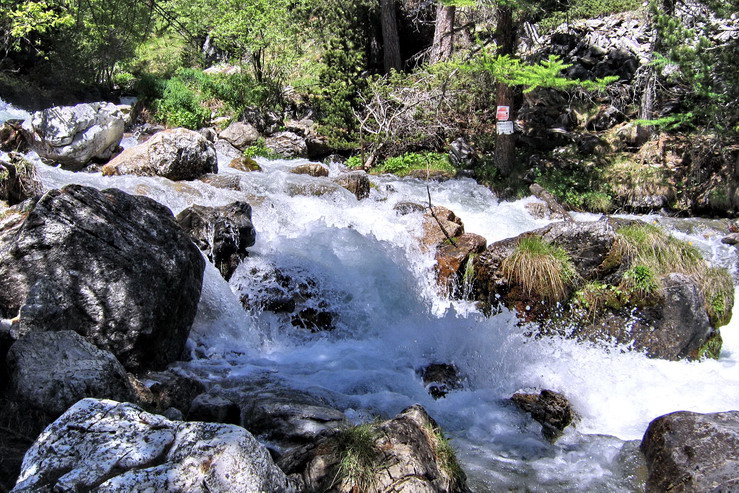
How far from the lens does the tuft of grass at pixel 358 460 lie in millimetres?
3471

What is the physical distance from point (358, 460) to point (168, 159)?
29.1 ft

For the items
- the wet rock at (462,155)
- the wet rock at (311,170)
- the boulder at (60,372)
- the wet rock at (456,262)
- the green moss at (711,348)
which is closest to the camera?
the boulder at (60,372)

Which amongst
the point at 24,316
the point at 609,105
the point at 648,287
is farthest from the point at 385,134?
the point at 24,316

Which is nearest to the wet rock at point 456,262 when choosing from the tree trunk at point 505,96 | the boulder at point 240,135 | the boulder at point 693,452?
the boulder at point 693,452

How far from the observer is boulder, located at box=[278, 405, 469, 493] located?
11.4ft

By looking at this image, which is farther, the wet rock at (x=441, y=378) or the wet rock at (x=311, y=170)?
the wet rock at (x=311, y=170)

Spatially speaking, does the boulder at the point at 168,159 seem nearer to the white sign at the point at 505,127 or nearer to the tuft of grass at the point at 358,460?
the white sign at the point at 505,127

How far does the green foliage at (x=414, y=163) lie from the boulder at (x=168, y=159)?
5.03 metres

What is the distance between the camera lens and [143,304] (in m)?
5.46

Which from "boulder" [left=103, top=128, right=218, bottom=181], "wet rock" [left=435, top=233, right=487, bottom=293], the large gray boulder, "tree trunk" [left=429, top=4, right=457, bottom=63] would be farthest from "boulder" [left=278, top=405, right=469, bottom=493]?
"tree trunk" [left=429, top=4, right=457, bottom=63]

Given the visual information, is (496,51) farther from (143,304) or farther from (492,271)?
(143,304)

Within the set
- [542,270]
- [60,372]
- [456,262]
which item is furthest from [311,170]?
[60,372]

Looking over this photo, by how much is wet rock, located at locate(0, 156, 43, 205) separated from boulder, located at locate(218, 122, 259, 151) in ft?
22.2

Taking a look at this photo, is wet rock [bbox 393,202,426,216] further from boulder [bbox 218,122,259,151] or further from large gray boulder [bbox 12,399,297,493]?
large gray boulder [bbox 12,399,297,493]
